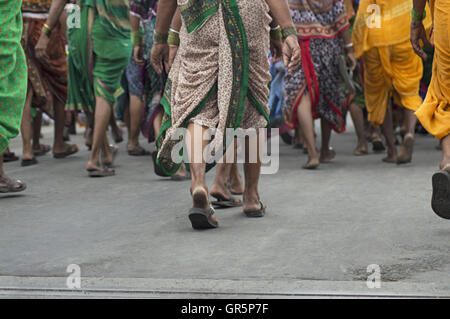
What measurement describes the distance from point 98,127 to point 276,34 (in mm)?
2689

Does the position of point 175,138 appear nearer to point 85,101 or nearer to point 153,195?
point 153,195

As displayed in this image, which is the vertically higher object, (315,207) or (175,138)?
(175,138)

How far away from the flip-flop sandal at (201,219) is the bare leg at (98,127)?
284 cm

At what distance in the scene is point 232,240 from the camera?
4.59 meters

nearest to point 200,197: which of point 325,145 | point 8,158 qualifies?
point 325,145

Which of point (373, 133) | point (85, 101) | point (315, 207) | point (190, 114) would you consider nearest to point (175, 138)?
point (190, 114)

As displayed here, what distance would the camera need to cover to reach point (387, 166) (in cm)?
790

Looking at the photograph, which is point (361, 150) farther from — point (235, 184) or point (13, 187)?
point (13, 187)

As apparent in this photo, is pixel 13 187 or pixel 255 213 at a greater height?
pixel 255 213

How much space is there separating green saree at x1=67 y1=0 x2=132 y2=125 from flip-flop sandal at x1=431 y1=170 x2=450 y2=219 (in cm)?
406

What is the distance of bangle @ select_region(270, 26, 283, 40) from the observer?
5.41m

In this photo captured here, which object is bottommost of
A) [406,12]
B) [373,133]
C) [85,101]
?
[373,133]

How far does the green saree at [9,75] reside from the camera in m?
5.53
